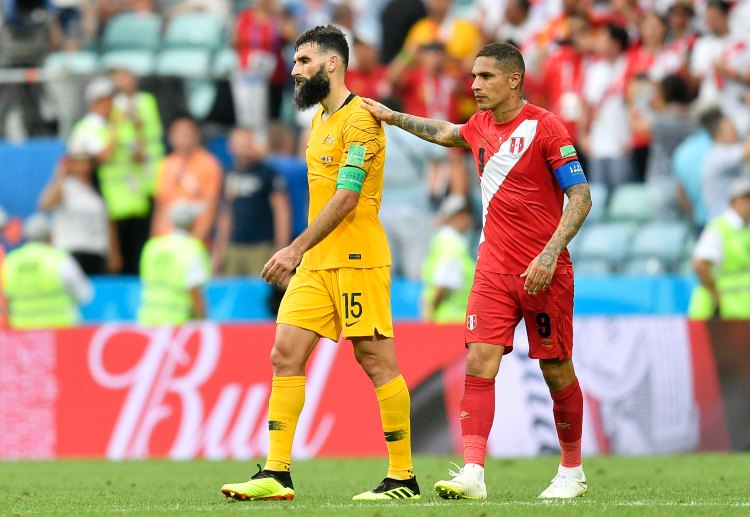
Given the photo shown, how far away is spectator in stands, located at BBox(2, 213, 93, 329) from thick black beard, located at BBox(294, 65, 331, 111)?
7424mm

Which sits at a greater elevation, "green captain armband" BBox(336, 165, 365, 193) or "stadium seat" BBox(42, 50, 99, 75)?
"stadium seat" BBox(42, 50, 99, 75)

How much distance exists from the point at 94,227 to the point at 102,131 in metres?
1.15

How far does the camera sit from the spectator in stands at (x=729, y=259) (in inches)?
569

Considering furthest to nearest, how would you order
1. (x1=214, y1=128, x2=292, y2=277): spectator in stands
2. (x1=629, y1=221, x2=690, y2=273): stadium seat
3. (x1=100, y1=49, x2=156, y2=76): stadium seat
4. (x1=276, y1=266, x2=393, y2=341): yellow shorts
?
(x1=100, y1=49, x2=156, y2=76): stadium seat, (x1=214, y1=128, x2=292, y2=277): spectator in stands, (x1=629, y1=221, x2=690, y2=273): stadium seat, (x1=276, y1=266, x2=393, y2=341): yellow shorts

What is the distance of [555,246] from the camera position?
26.2 feet

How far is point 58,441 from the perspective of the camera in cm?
1391

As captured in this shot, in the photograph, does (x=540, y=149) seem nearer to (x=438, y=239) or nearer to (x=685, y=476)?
(x=685, y=476)

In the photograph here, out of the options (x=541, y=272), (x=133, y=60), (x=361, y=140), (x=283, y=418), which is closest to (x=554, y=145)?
(x=541, y=272)

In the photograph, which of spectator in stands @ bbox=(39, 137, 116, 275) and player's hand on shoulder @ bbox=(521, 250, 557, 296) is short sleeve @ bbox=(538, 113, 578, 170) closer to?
player's hand on shoulder @ bbox=(521, 250, 557, 296)

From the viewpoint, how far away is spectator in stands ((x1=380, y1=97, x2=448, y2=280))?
16672 millimetres

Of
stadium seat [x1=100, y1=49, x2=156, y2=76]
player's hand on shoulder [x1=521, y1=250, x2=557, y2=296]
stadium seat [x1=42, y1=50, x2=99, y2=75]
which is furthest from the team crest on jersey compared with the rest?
stadium seat [x1=100, y1=49, x2=156, y2=76]

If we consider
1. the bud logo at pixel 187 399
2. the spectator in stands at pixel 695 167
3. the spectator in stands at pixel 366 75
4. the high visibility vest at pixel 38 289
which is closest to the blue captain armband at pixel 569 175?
the bud logo at pixel 187 399

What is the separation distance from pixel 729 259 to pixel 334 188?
23.3 ft

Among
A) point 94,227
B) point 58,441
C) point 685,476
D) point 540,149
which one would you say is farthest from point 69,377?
point 540,149
